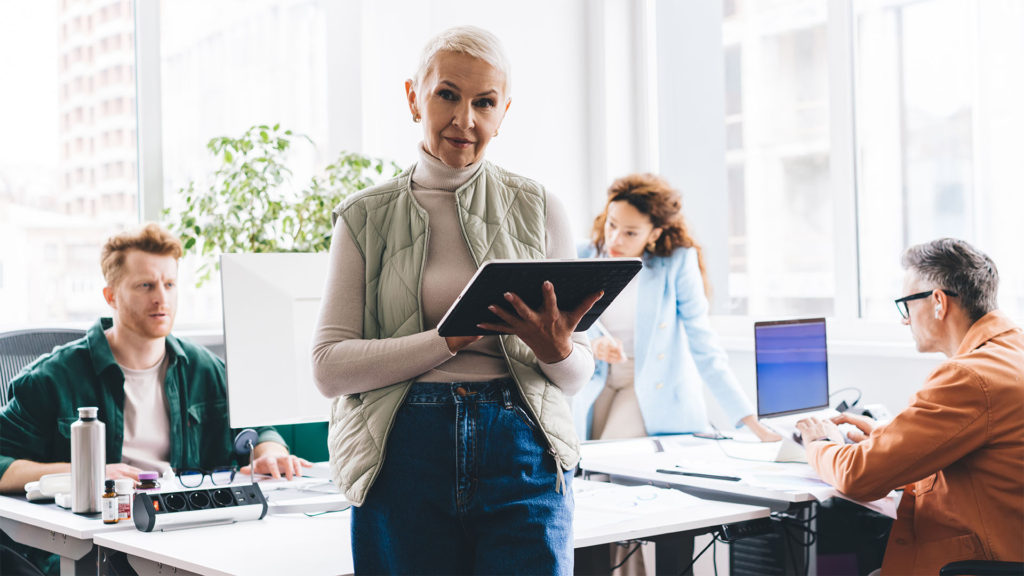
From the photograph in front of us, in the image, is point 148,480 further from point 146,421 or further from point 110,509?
point 146,421

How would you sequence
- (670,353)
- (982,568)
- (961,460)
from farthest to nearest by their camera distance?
(670,353) < (961,460) < (982,568)

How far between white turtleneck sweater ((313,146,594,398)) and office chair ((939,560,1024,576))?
0.97m

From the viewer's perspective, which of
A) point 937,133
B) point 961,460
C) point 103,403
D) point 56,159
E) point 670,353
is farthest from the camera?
point 56,159

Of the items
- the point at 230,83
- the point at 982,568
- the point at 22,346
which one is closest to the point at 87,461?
the point at 22,346

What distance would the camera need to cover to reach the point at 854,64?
13.1 ft

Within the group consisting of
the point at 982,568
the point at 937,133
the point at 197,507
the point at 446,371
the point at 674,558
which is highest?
the point at 937,133

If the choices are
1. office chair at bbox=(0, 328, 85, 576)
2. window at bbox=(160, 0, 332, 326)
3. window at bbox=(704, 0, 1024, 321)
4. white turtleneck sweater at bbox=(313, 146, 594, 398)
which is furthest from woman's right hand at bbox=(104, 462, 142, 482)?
window at bbox=(704, 0, 1024, 321)

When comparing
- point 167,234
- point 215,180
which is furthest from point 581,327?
point 215,180

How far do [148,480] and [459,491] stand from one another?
116 cm

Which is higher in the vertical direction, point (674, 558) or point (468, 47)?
point (468, 47)

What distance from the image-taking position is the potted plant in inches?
144

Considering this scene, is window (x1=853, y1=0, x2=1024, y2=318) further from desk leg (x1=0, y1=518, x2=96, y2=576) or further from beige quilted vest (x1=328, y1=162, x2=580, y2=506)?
desk leg (x1=0, y1=518, x2=96, y2=576)

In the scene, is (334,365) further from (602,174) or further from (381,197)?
(602,174)

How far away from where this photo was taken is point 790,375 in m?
2.74
